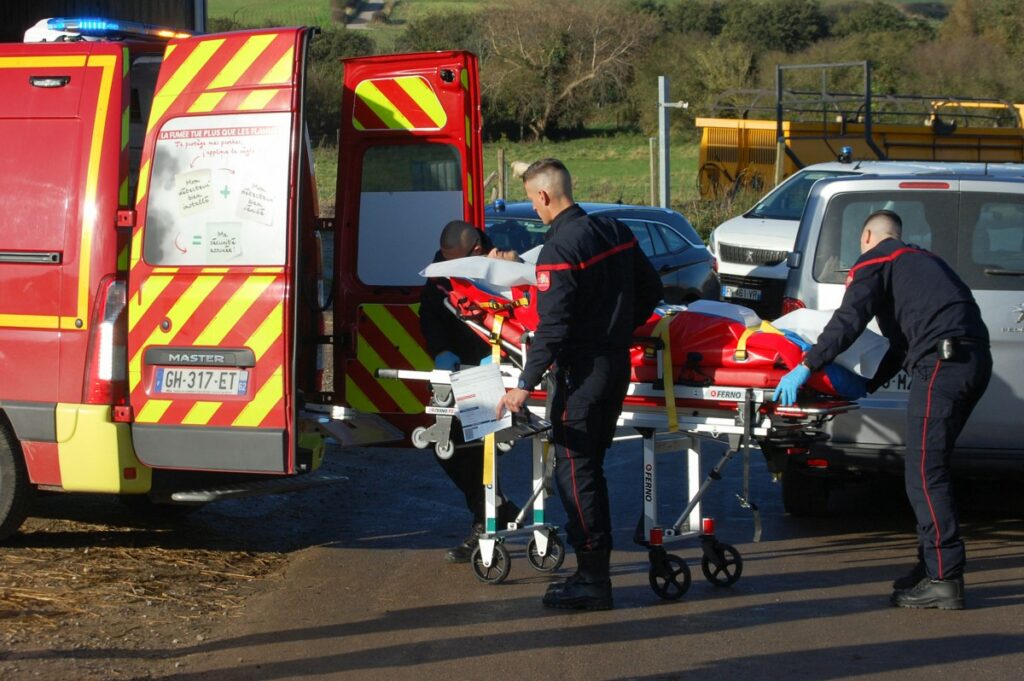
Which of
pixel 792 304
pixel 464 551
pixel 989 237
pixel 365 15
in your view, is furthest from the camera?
pixel 365 15

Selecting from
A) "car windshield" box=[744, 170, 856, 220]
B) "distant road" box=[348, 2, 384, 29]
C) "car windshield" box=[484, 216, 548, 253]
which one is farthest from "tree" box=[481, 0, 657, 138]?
"car windshield" box=[484, 216, 548, 253]

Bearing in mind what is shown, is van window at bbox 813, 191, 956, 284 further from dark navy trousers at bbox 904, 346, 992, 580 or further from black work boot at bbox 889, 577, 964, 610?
black work boot at bbox 889, 577, 964, 610

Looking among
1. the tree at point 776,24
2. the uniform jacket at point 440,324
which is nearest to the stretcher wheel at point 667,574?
the uniform jacket at point 440,324

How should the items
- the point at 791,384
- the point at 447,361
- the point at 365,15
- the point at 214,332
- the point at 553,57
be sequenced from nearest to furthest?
the point at 791,384, the point at 214,332, the point at 447,361, the point at 553,57, the point at 365,15

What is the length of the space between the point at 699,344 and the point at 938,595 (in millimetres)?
1571

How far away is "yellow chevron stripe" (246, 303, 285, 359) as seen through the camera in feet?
21.0

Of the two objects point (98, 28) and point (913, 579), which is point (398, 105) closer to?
point (98, 28)

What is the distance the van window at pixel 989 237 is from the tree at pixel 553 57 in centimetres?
3818

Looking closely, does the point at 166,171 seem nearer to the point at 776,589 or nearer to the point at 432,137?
the point at 432,137

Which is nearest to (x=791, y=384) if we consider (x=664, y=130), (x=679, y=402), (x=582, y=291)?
(x=679, y=402)

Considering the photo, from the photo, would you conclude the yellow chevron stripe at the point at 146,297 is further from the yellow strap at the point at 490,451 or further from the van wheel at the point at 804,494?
the van wheel at the point at 804,494

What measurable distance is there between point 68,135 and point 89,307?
870mm

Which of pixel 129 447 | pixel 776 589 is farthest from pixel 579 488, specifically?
pixel 129 447

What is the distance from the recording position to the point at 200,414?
655 centimetres
